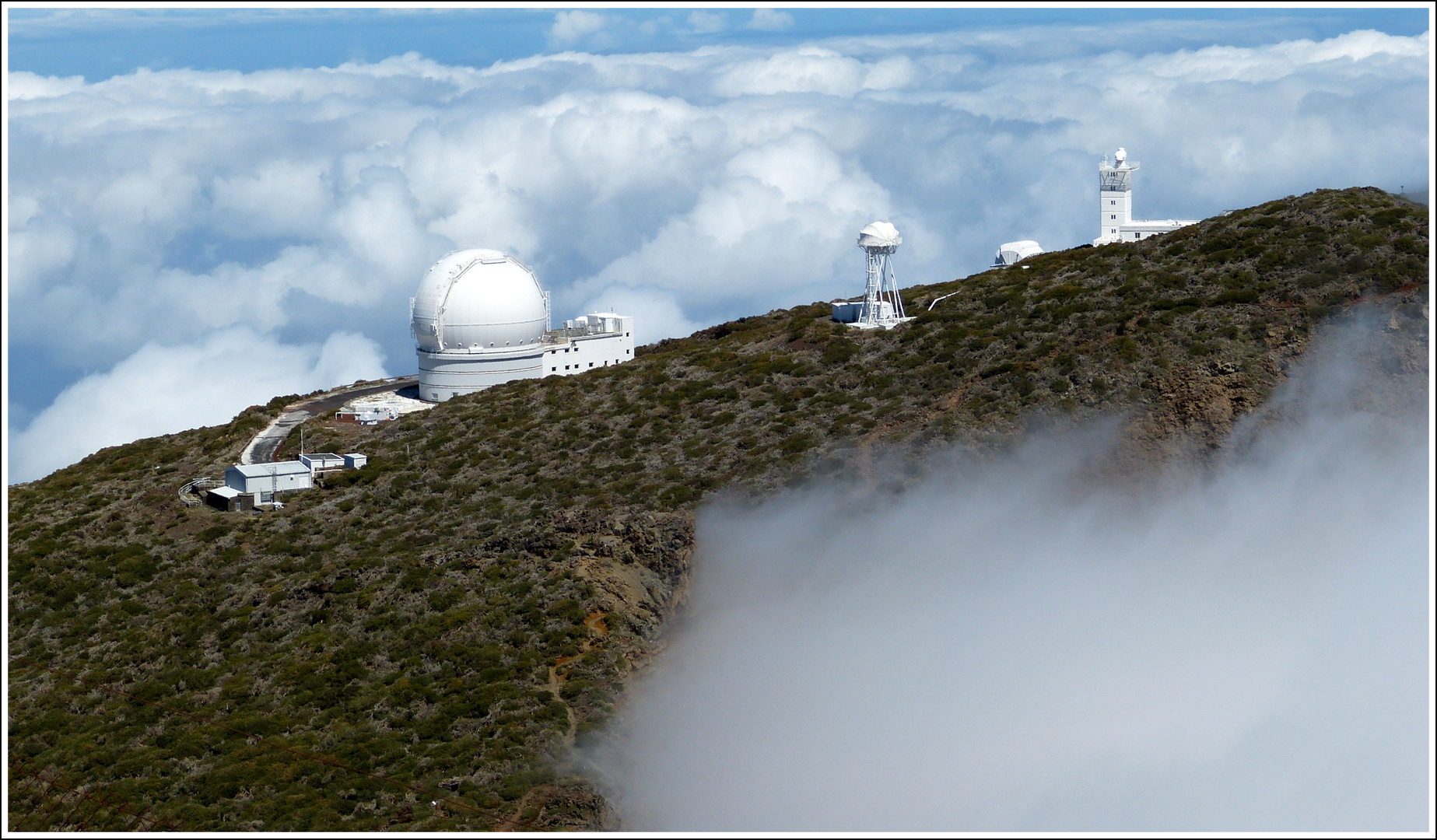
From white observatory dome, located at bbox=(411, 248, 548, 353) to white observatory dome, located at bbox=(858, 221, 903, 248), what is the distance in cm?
2367

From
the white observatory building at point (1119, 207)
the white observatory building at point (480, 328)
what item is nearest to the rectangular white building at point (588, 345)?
the white observatory building at point (480, 328)

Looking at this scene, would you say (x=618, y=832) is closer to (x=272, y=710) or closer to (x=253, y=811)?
(x=253, y=811)

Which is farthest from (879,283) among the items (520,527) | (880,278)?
(520,527)

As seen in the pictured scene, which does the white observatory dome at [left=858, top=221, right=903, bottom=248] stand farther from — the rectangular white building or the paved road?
the paved road

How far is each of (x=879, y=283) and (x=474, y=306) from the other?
79.7 feet

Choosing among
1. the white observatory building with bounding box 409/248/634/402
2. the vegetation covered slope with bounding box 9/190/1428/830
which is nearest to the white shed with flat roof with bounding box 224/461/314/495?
the vegetation covered slope with bounding box 9/190/1428/830

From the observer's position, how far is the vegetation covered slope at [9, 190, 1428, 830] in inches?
Answer: 1244

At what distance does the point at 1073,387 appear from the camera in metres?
42.0

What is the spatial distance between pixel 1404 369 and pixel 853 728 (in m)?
21.0

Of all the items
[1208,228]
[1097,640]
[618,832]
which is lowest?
[618,832]

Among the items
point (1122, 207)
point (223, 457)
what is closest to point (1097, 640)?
point (223, 457)

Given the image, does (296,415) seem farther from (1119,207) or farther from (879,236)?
(1119,207)

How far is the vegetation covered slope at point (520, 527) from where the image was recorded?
31.6 m

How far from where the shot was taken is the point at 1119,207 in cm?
8600
